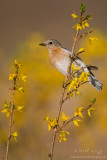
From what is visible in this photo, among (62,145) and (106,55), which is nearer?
(106,55)

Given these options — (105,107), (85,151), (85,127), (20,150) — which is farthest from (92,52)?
(20,150)

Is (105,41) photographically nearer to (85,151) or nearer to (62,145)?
(85,151)

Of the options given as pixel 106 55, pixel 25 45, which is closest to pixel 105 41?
pixel 106 55

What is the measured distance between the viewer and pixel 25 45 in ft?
10.9

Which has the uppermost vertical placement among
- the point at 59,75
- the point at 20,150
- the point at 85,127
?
the point at 59,75

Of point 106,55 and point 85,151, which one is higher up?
point 106,55

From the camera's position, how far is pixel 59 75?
3.26m

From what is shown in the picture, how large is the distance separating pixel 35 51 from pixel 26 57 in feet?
0.75

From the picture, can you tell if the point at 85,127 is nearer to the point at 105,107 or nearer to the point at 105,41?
the point at 105,107

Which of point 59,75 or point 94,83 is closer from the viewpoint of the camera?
point 94,83

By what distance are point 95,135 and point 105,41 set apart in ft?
5.02

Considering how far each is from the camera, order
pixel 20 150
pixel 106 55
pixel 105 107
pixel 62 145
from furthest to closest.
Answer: pixel 62 145 < pixel 106 55 < pixel 105 107 < pixel 20 150

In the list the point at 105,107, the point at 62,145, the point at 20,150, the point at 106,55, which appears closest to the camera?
the point at 20,150

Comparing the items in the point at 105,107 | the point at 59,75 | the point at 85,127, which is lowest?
the point at 85,127
